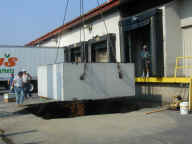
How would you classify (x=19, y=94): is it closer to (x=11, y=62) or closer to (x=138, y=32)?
(x=11, y=62)

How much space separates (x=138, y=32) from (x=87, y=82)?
7.80 meters

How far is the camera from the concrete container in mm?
8344

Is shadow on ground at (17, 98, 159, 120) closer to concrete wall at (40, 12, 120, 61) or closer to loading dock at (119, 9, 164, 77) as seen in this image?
loading dock at (119, 9, 164, 77)

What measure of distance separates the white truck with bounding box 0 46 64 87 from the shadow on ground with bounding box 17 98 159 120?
7259 mm

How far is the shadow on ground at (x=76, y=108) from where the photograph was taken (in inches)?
398

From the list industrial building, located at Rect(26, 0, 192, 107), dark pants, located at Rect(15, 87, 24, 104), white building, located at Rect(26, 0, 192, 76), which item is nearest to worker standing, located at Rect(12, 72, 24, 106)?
dark pants, located at Rect(15, 87, 24, 104)

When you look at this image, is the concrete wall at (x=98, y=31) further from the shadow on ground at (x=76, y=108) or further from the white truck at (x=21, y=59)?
the shadow on ground at (x=76, y=108)

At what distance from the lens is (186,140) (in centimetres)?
578

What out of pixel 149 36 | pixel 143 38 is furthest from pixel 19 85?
pixel 149 36

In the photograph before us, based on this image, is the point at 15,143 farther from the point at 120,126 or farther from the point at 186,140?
the point at 186,140

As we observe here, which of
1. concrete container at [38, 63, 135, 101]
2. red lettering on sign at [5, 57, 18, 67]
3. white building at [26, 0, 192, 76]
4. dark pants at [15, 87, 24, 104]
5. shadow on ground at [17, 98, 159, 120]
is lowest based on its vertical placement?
shadow on ground at [17, 98, 159, 120]

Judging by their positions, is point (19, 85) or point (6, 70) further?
point (6, 70)

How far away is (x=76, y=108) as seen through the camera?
1103 cm

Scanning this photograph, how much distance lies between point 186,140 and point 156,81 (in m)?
6.32
